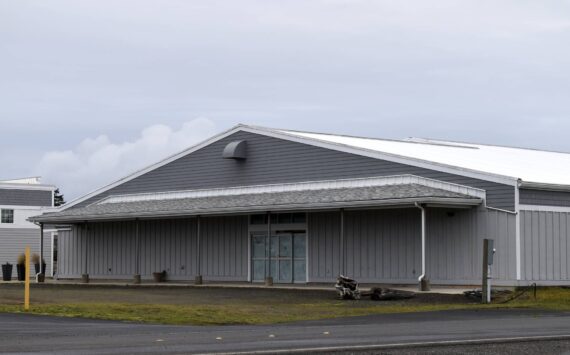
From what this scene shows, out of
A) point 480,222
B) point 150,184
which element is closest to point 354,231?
point 480,222

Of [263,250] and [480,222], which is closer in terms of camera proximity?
[480,222]

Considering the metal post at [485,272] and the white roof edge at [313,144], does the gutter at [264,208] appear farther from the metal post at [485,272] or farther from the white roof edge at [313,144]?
the metal post at [485,272]

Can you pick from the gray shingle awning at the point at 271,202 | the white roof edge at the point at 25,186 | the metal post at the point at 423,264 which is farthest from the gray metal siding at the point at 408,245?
the white roof edge at the point at 25,186

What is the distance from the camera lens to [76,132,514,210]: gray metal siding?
3734 centimetres

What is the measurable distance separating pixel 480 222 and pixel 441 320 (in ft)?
43.3

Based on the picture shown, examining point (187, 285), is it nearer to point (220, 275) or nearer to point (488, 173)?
point (220, 275)

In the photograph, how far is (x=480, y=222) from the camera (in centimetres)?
3578

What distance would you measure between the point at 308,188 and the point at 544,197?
9393 mm

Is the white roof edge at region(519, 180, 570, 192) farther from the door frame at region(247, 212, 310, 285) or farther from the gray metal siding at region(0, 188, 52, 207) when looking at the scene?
the gray metal siding at region(0, 188, 52, 207)

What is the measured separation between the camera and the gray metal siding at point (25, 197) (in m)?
64.9

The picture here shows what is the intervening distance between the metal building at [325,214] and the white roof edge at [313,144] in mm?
54

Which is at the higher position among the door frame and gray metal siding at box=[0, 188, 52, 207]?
gray metal siding at box=[0, 188, 52, 207]

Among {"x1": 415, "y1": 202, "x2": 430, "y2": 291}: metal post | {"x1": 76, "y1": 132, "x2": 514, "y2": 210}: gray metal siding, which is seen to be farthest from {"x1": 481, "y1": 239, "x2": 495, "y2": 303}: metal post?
{"x1": 76, "y1": 132, "x2": 514, "y2": 210}: gray metal siding

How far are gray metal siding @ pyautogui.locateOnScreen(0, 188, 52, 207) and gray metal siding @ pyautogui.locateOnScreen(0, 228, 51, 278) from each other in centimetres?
161
